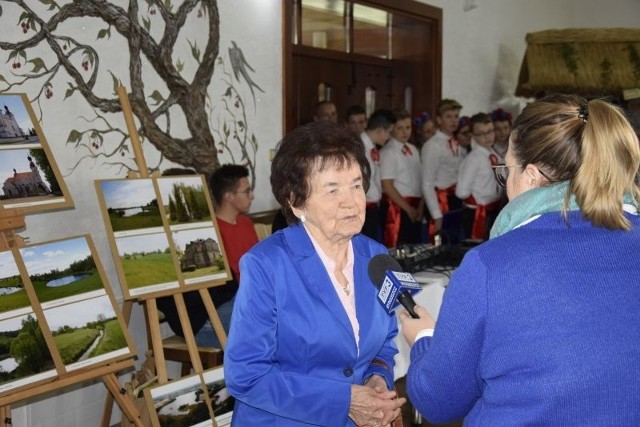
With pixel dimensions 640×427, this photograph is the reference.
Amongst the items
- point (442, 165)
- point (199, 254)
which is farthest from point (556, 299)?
point (442, 165)

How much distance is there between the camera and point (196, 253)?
12.5ft

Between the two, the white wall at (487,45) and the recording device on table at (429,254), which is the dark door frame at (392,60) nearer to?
the white wall at (487,45)

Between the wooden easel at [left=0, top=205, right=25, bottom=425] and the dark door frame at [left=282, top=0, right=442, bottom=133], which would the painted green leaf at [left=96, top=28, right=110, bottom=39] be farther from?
the dark door frame at [left=282, top=0, right=442, bottom=133]

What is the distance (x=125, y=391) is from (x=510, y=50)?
726 cm

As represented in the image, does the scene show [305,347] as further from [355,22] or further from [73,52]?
[355,22]

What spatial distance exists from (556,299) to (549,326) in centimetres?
5

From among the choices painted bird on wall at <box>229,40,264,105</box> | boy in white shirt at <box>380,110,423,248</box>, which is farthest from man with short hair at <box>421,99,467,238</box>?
painted bird on wall at <box>229,40,264,105</box>

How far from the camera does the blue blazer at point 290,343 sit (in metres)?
1.92

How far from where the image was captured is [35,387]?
303 cm

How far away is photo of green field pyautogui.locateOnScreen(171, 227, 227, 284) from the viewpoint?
377cm

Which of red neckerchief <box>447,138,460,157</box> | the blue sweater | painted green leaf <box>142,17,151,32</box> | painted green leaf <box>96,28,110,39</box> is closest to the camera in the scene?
the blue sweater

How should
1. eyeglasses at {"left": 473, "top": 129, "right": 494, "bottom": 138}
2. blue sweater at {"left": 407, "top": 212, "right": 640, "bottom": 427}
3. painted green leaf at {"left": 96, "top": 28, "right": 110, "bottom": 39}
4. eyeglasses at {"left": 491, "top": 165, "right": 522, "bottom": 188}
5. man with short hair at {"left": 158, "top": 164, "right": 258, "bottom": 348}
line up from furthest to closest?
eyeglasses at {"left": 473, "top": 129, "right": 494, "bottom": 138}
painted green leaf at {"left": 96, "top": 28, "right": 110, "bottom": 39}
man with short hair at {"left": 158, "top": 164, "right": 258, "bottom": 348}
eyeglasses at {"left": 491, "top": 165, "right": 522, "bottom": 188}
blue sweater at {"left": 407, "top": 212, "right": 640, "bottom": 427}

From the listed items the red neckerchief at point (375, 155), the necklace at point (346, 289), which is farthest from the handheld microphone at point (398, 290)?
the red neckerchief at point (375, 155)

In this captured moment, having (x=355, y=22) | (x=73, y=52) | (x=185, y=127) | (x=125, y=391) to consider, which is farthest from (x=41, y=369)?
(x=355, y=22)
